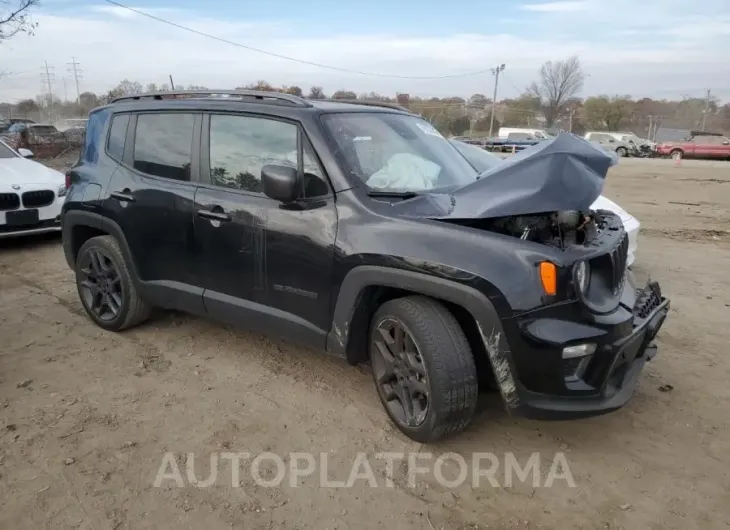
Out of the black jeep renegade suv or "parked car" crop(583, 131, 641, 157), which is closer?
the black jeep renegade suv

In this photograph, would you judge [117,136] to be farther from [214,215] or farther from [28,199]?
[28,199]

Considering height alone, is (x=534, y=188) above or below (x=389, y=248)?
above

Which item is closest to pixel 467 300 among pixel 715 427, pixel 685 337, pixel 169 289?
pixel 715 427

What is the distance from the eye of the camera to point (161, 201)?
3896 mm

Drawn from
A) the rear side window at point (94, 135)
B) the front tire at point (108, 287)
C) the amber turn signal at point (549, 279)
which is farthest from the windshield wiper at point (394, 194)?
the rear side window at point (94, 135)

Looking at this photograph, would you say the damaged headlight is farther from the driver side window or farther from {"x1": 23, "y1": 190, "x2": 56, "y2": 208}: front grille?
{"x1": 23, "y1": 190, "x2": 56, "y2": 208}: front grille

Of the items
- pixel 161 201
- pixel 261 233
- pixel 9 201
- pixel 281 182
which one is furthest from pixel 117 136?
pixel 9 201

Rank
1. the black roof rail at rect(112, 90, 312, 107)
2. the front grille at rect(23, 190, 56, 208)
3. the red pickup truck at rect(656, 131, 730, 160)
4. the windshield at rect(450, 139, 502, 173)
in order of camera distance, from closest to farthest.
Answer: the black roof rail at rect(112, 90, 312, 107) → the windshield at rect(450, 139, 502, 173) → the front grille at rect(23, 190, 56, 208) → the red pickup truck at rect(656, 131, 730, 160)

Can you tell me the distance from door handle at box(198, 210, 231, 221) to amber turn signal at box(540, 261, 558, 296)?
6.47 ft

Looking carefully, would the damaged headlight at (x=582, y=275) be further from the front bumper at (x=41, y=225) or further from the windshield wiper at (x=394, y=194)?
the front bumper at (x=41, y=225)

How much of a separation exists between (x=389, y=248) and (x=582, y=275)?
3.14 feet

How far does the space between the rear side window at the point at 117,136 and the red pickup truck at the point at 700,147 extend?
3261 cm

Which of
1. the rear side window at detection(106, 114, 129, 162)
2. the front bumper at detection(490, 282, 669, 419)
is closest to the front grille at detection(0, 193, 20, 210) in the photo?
the rear side window at detection(106, 114, 129, 162)

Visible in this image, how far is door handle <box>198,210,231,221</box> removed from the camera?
3543mm
